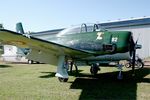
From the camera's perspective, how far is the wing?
7617 mm

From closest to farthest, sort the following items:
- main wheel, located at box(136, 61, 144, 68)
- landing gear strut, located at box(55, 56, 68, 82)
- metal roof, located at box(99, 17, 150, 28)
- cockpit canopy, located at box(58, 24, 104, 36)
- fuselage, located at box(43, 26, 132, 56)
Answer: landing gear strut, located at box(55, 56, 68, 82)
fuselage, located at box(43, 26, 132, 56)
cockpit canopy, located at box(58, 24, 104, 36)
main wheel, located at box(136, 61, 144, 68)
metal roof, located at box(99, 17, 150, 28)

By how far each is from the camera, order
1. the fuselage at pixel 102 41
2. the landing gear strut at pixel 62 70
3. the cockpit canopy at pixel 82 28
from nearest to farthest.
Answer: the landing gear strut at pixel 62 70 → the fuselage at pixel 102 41 → the cockpit canopy at pixel 82 28

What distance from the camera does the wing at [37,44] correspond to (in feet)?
25.0

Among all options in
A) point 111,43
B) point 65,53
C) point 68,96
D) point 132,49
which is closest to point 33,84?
point 65,53

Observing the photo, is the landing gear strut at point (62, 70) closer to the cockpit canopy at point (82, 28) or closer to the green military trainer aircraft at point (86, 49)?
the green military trainer aircraft at point (86, 49)

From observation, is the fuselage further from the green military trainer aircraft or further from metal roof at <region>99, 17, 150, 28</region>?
metal roof at <region>99, 17, 150, 28</region>

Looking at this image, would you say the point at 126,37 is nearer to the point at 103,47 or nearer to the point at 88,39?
the point at 103,47

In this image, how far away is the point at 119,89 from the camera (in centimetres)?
898

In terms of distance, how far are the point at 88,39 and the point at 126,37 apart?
1.67m

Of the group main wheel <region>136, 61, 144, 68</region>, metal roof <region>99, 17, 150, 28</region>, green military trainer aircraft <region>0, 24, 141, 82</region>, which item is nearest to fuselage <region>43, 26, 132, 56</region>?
green military trainer aircraft <region>0, 24, 141, 82</region>

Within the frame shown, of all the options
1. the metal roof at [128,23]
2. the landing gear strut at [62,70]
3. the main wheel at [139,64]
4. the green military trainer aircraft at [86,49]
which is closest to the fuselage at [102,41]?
the green military trainer aircraft at [86,49]

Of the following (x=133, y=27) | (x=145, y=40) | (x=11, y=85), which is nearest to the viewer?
(x=11, y=85)

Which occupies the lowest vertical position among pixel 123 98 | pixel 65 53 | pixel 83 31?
pixel 123 98

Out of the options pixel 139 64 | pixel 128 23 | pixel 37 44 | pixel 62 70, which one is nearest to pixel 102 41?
pixel 62 70
